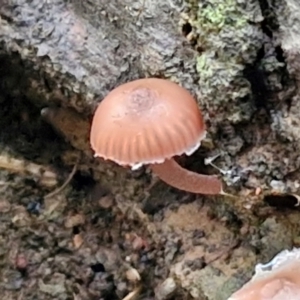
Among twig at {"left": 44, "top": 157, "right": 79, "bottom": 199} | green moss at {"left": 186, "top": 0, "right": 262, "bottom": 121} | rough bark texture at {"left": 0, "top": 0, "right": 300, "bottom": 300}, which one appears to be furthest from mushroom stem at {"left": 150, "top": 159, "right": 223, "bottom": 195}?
twig at {"left": 44, "top": 157, "right": 79, "bottom": 199}

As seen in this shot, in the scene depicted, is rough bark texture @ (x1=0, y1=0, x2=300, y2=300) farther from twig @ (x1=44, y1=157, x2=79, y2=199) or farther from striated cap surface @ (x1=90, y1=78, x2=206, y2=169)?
striated cap surface @ (x1=90, y1=78, x2=206, y2=169)

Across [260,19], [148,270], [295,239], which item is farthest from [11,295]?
[260,19]

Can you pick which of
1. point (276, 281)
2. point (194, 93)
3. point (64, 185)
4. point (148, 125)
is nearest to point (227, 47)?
point (194, 93)

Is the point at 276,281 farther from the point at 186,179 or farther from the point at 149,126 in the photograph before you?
the point at 149,126

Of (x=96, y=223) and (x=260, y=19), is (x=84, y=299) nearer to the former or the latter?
(x=96, y=223)

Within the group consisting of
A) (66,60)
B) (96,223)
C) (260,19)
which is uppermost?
(260,19)

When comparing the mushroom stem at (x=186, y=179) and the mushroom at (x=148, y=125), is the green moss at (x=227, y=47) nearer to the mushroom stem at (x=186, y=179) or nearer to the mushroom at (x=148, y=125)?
the mushroom at (x=148, y=125)
